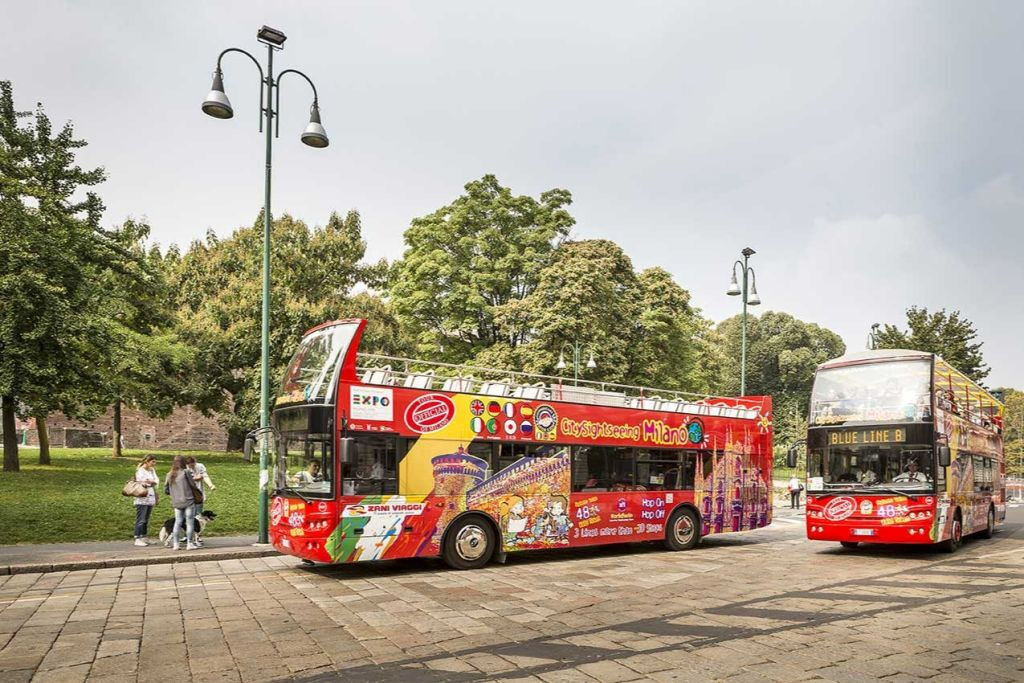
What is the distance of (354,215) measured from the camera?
3844cm

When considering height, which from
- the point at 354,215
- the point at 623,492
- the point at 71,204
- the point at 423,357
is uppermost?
the point at 354,215

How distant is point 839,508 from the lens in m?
15.1

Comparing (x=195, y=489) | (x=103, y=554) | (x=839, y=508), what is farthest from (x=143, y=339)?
(x=839, y=508)

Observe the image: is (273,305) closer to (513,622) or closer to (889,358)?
(889,358)

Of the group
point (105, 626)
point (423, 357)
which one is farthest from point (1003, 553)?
point (423, 357)

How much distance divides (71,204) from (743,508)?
Answer: 24.7 meters

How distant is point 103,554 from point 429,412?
237 inches

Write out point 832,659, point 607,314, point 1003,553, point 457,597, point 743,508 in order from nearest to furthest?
1. point 832,659
2. point 457,597
3. point 1003,553
4. point 743,508
5. point 607,314

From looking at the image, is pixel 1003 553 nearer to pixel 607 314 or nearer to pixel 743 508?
pixel 743 508

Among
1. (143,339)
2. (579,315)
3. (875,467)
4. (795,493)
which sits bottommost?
(795,493)

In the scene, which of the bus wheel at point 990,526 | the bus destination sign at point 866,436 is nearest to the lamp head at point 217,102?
the bus destination sign at point 866,436

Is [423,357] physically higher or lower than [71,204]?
lower

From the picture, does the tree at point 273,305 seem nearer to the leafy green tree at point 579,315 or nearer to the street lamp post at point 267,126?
the leafy green tree at point 579,315

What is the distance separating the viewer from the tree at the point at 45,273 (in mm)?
21844
